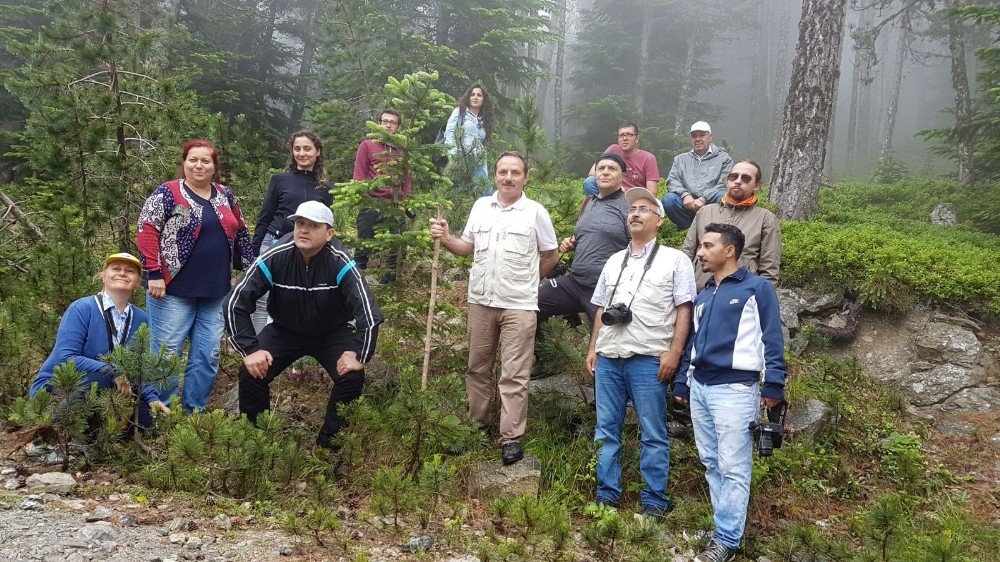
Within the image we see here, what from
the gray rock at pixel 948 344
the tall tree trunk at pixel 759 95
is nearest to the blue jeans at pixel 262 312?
the gray rock at pixel 948 344

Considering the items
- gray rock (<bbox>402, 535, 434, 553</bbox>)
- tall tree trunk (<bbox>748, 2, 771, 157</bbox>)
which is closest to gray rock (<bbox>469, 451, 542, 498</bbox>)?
gray rock (<bbox>402, 535, 434, 553</bbox>)

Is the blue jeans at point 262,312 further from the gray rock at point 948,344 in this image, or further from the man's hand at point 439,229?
the gray rock at point 948,344

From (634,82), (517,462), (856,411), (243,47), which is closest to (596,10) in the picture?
(634,82)

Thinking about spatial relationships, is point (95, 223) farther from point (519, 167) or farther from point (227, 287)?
point (519, 167)

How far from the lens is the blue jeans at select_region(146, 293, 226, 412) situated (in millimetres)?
5004

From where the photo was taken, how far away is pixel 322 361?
4.96 metres

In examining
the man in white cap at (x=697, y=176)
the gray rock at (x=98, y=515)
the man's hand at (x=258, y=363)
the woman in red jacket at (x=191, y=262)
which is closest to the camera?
the gray rock at (x=98, y=515)

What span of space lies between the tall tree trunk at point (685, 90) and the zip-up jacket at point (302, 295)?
19921 mm

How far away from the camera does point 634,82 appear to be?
87.9 feet

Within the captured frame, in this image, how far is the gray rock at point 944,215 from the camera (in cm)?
1151

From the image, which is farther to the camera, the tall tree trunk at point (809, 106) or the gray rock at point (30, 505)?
the tall tree trunk at point (809, 106)

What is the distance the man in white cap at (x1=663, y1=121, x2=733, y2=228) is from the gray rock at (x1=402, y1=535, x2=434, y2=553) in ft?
16.1

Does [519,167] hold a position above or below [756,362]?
above

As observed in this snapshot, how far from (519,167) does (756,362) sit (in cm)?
253
